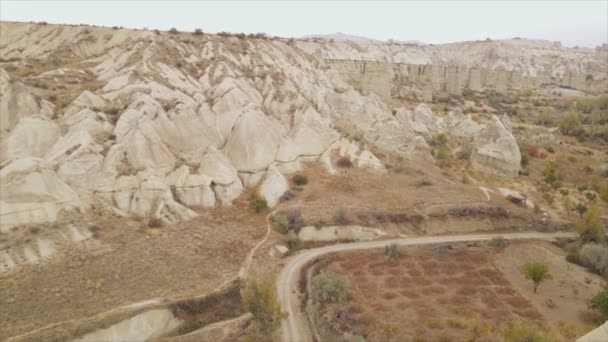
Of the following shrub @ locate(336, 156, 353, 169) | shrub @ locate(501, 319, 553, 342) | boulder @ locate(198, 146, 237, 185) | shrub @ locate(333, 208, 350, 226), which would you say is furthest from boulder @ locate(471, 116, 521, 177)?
shrub @ locate(501, 319, 553, 342)

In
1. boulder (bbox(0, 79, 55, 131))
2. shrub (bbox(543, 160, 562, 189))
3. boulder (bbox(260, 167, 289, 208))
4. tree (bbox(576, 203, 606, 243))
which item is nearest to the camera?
tree (bbox(576, 203, 606, 243))

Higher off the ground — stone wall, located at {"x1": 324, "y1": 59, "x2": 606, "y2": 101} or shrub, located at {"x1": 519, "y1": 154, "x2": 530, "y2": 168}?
stone wall, located at {"x1": 324, "y1": 59, "x2": 606, "y2": 101}

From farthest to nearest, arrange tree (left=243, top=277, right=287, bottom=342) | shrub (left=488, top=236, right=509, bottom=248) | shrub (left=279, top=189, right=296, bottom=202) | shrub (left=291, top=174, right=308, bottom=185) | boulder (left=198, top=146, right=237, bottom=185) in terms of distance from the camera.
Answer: shrub (left=291, top=174, right=308, bottom=185) → shrub (left=279, top=189, right=296, bottom=202) → boulder (left=198, top=146, right=237, bottom=185) → shrub (left=488, top=236, right=509, bottom=248) → tree (left=243, top=277, right=287, bottom=342)

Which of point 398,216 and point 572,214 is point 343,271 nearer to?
point 398,216

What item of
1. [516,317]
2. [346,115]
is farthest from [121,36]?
[516,317]

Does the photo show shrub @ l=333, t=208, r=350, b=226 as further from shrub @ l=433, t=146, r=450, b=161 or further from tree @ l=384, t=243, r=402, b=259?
shrub @ l=433, t=146, r=450, b=161

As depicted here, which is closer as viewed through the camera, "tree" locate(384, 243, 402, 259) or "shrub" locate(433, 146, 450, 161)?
"tree" locate(384, 243, 402, 259)

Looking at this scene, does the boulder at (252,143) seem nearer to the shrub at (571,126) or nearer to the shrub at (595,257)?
the shrub at (595,257)
